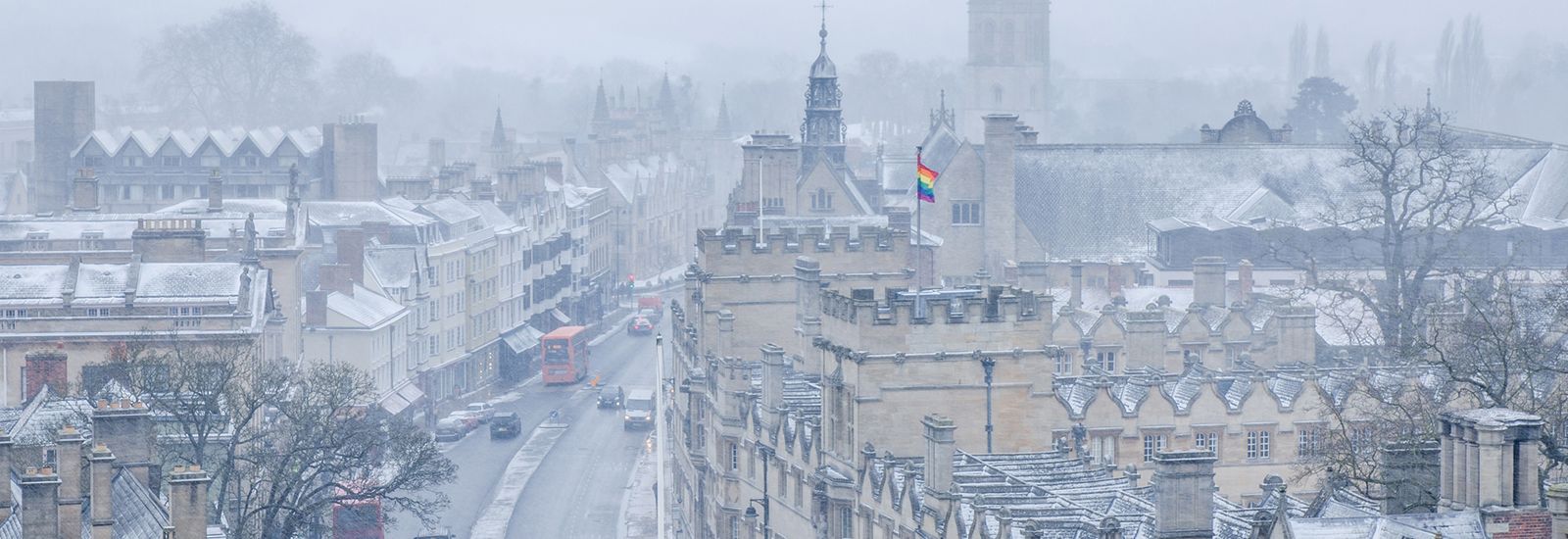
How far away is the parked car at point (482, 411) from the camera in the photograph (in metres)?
121

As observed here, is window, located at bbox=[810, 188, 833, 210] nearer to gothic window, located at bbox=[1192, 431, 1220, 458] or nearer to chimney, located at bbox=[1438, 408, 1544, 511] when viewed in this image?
gothic window, located at bbox=[1192, 431, 1220, 458]

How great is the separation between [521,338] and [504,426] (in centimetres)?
3018

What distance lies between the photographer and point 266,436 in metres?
77.1

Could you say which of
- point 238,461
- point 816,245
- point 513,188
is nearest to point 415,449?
point 238,461

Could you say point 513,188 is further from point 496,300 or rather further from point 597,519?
point 597,519

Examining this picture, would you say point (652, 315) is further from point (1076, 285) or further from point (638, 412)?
point (1076, 285)

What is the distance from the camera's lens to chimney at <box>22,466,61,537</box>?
4591 cm

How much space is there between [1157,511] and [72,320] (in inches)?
1988

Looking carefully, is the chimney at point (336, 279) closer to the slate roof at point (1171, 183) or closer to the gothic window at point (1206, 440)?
the slate roof at point (1171, 183)

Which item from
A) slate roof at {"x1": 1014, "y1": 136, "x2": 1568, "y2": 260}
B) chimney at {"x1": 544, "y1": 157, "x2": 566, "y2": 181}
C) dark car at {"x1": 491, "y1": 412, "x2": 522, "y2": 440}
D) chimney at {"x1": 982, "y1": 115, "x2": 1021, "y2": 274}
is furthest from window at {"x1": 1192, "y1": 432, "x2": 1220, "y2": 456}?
chimney at {"x1": 544, "y1": 157, "x2": 566, "y2": 181}

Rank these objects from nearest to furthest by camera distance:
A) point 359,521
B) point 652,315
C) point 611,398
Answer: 1. point 359,521
2. point 611,398
3. point 652,315

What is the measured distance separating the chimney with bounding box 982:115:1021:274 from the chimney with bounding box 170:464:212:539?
79279 millimetres

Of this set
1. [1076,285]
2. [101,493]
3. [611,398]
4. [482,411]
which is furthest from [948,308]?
[611,398]

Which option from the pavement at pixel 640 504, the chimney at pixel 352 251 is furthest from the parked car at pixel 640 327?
the pavement at pixel 640 504
